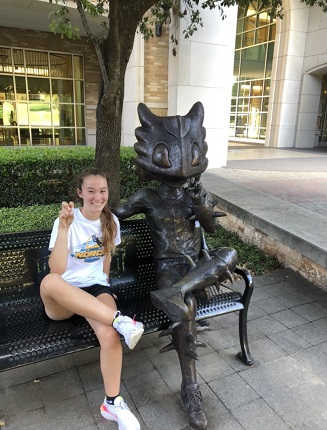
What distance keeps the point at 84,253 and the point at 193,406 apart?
3.63 feet

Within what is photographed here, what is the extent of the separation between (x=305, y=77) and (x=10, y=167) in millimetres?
12856

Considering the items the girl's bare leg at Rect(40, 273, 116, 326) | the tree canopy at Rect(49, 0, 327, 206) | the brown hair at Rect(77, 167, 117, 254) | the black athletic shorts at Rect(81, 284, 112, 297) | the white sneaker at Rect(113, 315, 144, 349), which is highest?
the tree canopy at Rect(49, 0, 327, 206)

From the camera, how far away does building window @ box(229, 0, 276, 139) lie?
639 inches

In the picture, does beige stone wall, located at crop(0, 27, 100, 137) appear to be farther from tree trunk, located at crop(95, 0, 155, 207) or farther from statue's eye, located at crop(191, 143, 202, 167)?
statue's eye, located at crop(191, 143, 202, 167)

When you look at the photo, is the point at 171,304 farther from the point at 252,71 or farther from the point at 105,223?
the point at 252,71

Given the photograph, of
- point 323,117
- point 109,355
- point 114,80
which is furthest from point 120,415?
point 323,117

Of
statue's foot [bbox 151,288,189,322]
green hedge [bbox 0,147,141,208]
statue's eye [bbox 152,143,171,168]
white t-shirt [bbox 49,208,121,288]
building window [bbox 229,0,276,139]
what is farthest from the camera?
building window [bbox 229,0,276,139]

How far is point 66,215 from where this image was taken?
199cm

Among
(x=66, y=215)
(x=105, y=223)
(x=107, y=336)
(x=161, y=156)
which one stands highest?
(x=161, y=156)

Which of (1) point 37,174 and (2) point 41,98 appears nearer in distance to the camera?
(1) point 37,174

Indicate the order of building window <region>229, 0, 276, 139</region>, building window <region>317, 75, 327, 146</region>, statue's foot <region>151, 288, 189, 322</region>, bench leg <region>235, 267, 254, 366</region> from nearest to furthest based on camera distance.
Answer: statue's foot <region>151, 288, 189, 322</region>
bench leg <region>235, 267, 254, 366</region>
building window <region>317, 75, 327, 146</region>
building window <region>229, 0, 276, 139</region>

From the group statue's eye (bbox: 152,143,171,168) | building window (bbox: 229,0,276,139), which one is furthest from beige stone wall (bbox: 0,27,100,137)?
statue's eye (bbox: 152,143,171,168)

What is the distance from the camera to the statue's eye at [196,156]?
242 cm

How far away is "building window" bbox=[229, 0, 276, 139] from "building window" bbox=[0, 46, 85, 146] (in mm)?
8594
